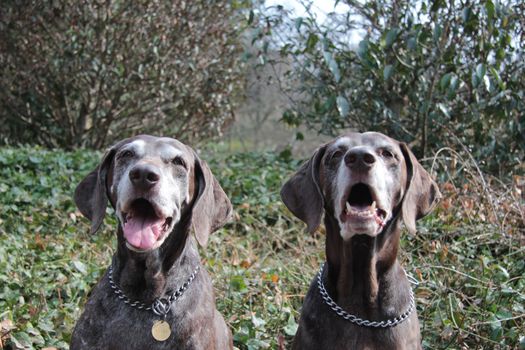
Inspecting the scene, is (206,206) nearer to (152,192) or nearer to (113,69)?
(152,192)

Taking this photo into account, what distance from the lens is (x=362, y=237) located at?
3676mm

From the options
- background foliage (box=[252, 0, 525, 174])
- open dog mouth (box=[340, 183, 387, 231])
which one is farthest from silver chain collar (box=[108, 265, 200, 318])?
background foliage (box=[252, 0, 525, 174])

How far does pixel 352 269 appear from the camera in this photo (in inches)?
146

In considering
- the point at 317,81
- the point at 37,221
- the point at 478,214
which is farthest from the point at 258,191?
the point at 478,214

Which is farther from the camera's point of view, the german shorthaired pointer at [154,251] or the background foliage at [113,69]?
the background foliage at [113,69]

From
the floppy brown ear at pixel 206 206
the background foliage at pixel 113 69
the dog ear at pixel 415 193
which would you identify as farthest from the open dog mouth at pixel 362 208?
the background foliage at pixel 113 69

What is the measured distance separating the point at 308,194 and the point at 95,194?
1153mm

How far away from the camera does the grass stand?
4625mm

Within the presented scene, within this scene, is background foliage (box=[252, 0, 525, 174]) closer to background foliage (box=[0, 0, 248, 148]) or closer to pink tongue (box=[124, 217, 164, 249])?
background foliage (box=[0, 0, 248, 148])

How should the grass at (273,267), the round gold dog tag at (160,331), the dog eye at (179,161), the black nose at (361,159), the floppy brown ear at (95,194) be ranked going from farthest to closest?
the grass at (273,267) → the floppy brown ear at (95,194) → the dog eye at (179,161) → the round gold dog tag at (160,331) → the black nose at (361,159)

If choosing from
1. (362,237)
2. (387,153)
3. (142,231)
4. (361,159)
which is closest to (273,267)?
(362,237)

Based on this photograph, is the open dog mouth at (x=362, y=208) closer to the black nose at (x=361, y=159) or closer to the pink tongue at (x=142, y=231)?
the black nose at (x=361, y=159)

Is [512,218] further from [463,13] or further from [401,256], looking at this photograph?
[463,13]

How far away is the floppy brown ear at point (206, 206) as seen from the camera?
374 centimetres
